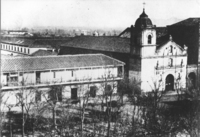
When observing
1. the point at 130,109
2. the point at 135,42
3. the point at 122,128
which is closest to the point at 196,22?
the point at 135,42

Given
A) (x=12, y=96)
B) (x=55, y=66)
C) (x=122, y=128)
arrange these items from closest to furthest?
(x=122, y=128) → (x=12, y=96) → (x=55, y=66)

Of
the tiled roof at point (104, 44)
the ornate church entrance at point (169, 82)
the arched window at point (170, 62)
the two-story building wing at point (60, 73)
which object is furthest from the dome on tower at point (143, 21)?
the ornate church entrance at point (169, 82)

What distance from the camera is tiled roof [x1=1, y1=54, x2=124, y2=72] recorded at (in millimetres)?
31009

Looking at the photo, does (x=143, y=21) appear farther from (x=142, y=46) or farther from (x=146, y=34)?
(x=142, y=46)

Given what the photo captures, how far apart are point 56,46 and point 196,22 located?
23.9 m

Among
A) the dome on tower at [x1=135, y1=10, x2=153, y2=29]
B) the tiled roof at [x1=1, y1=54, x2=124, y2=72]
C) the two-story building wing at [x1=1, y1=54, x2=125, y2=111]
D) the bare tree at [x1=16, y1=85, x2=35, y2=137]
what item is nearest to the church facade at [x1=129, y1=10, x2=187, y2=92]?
the dome on tower at [x1=135, y1=10, x2=153, y2=29]

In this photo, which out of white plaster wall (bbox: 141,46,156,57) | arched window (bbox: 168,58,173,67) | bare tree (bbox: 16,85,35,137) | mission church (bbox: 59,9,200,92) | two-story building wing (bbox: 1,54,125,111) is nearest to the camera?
bare tree (bbox: 16,85,35,137)

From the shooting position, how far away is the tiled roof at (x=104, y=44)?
138 ft

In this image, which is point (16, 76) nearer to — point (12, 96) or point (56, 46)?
point (12, 96)

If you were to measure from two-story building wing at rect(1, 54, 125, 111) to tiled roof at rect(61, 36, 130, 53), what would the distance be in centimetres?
514

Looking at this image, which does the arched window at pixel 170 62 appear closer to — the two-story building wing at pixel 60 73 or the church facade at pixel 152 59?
the church facade at pixel 152 59

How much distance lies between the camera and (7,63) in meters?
30.9

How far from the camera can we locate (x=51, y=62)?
33656 millimetres

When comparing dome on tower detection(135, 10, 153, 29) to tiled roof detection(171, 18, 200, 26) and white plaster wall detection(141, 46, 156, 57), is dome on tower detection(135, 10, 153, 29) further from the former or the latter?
tiled roof detection(171, 18, 200, 26)
